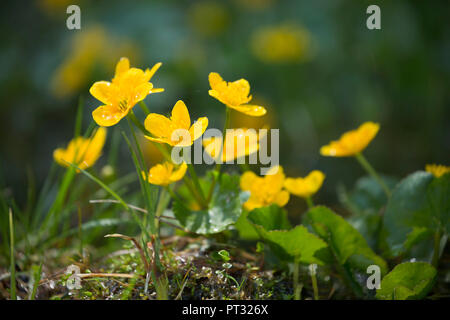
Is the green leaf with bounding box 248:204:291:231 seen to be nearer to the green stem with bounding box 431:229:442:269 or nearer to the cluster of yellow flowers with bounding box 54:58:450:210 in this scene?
the cluster of yellow flowers with bounding box 54:58:450:210

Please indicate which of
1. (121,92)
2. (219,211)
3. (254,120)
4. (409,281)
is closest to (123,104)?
(121,92)

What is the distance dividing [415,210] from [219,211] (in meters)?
0.34

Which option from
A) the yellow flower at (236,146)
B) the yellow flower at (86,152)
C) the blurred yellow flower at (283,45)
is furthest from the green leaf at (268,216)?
the blurred yellow flower at (283,45)

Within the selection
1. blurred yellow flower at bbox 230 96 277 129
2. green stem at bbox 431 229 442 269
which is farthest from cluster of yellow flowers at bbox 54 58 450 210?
blurred yellow flower at bbox 230 96 277 129

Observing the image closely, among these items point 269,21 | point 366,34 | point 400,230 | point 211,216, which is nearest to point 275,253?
point 211,216

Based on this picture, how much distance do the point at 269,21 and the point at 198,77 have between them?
66 centimetres

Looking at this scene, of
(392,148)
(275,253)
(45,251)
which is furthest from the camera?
(392,148)

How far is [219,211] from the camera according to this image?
72cm

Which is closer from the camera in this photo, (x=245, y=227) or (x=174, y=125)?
(x=174, y=125)

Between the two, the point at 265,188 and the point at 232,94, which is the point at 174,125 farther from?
the point at 265,188

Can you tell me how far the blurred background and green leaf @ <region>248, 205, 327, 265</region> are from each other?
0.84m

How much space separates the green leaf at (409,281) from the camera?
646 mm

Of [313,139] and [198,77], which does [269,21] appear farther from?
[313,139]
